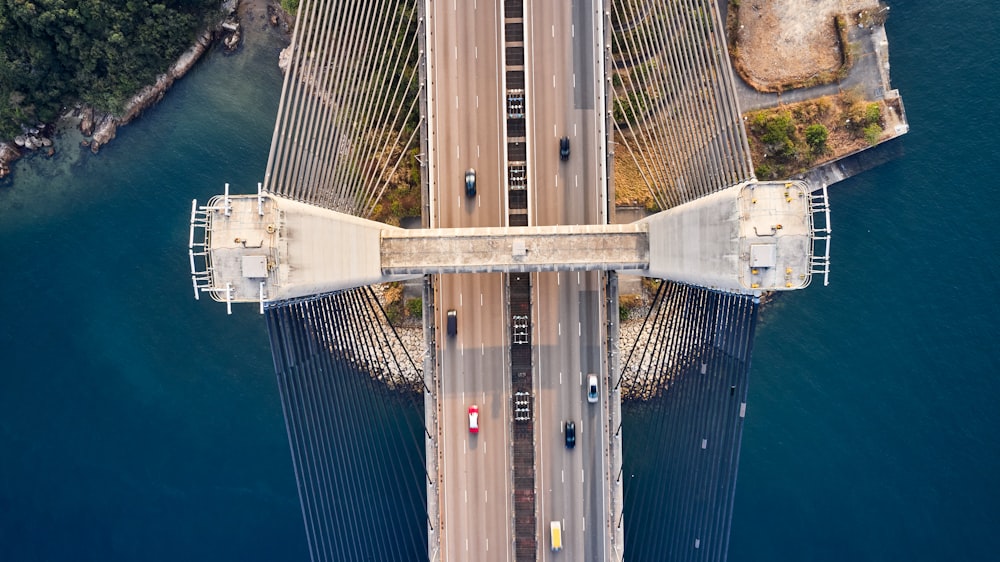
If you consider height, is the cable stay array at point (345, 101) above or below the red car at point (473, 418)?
above

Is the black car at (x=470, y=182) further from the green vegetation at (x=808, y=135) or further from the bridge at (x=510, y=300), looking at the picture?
the green vegetation at (x=808, y=135)

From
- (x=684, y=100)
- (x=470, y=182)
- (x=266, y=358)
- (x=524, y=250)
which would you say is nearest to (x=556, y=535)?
(x=524, y=250)

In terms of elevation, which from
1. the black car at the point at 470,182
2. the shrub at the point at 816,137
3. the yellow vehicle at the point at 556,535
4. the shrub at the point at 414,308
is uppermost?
the shrub at the point at 816,137

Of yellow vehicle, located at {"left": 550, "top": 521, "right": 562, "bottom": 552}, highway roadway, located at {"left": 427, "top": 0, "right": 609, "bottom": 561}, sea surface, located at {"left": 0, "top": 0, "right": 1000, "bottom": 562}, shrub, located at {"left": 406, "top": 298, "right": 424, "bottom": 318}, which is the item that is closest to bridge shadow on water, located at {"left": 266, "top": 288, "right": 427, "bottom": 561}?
shrub, located at {"left": 406, "top": 298, "right": 424, "bottom": 318}

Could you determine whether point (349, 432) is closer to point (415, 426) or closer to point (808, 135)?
point (415, 426)

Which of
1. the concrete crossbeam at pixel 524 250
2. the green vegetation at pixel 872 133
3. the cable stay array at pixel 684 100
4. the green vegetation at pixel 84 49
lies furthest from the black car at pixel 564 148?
the green vegetation at pixel 84 49

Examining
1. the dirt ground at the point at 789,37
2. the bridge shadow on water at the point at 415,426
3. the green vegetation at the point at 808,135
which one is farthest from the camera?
the dirt ground at the point at 789,37

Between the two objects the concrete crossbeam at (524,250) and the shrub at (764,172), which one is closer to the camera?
the concrete crossbeam at (524,250)
